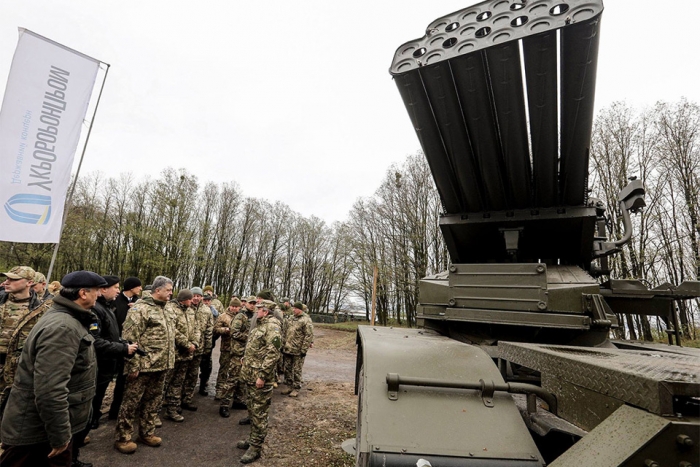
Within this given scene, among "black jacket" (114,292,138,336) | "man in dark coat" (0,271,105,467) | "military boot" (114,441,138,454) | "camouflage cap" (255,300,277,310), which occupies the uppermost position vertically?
"camouflage cap" (255,300,277,310)

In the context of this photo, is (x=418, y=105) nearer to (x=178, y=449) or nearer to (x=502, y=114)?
(x=502, y=114)

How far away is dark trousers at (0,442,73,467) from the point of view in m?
2.37

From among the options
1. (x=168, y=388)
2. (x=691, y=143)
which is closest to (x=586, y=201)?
(x=168, y=388)

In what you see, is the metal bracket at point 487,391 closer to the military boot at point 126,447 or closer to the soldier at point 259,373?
the soldier at point 259,373

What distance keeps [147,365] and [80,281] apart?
2037 millimetres

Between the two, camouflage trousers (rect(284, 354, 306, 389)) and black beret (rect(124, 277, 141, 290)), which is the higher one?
black beret (rect(124, 277, 141, 290))

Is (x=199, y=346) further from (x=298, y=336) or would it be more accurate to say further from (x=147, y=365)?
(x=298, y=336)

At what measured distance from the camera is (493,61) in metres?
2.87

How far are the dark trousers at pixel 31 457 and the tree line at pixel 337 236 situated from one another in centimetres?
1586

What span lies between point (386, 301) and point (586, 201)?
22.8 metres

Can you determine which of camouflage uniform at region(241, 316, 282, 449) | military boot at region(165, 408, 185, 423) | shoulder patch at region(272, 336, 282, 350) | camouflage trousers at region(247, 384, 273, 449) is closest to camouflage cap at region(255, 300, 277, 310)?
camouflage uniform at region(241, 316, 282, 449)

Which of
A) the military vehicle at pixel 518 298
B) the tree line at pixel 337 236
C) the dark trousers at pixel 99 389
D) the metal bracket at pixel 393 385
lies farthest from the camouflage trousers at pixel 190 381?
the tree line at pixel 337 236

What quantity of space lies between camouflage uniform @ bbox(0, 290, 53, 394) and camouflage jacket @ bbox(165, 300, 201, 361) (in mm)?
1503

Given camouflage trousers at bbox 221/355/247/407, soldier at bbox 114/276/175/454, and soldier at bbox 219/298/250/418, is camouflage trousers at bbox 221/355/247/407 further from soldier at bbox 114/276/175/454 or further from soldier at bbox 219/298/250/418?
soldier at bbox 114/276/175/454
